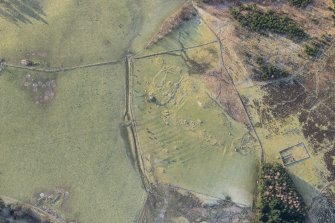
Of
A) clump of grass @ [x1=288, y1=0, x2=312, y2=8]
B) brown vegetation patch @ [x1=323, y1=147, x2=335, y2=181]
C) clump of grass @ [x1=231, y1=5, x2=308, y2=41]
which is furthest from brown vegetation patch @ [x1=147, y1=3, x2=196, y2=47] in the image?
brown vegetation patch @ [x1=323, y1=147, x2=335, y2=181]

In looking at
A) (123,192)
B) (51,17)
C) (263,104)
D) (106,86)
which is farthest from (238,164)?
(51,17)

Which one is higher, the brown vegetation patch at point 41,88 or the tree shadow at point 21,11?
the tree shadow at point 21,11

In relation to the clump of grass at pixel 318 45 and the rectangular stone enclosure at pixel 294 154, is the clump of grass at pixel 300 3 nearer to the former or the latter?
the clump of grass at pixel 318 45

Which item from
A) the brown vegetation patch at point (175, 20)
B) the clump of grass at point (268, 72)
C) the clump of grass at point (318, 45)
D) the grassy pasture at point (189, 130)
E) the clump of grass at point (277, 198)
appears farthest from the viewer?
the clump of grass at point (318, 45)

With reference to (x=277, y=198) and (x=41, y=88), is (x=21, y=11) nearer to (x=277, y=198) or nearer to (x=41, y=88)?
(x=41, y=88)

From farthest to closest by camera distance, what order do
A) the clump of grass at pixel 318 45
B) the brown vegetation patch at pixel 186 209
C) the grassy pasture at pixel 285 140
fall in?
the clump of grass at pixel 318 45
the grassy pasture at pixel 285 140
the brown vegetation patch at pixel 186 209

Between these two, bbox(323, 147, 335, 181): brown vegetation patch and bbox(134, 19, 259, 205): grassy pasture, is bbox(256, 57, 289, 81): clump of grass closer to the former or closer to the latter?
bbox(134, 19, 259, 205): grassy pasture

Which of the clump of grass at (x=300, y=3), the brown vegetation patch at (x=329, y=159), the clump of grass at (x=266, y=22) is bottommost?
the brown vegetation patch at (x=329, y=159)

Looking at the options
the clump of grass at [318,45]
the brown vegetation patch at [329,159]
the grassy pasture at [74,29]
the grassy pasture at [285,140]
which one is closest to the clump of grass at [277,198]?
the grassy pasture at [285,140]
